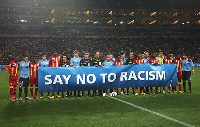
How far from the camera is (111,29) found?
57.1 meters

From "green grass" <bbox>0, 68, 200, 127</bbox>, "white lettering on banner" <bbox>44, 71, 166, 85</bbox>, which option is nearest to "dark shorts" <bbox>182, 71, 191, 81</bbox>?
"white lettering on banner" <bbox>44, 71, 166, 85</bbox>

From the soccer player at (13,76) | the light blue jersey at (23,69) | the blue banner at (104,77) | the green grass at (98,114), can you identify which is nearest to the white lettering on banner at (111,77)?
the blue banner at (104,77)

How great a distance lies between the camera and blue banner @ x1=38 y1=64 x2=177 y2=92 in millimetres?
9414

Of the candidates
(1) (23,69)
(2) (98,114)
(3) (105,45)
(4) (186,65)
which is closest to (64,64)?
(1) (23,69)

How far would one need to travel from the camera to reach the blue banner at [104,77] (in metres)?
9.41

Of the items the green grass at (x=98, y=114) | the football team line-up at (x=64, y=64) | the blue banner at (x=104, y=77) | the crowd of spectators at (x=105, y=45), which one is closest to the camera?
the green grass at (x=98, y=114)

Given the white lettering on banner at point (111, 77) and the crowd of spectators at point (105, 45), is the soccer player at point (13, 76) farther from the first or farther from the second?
the crowd of spectators at point (105, 45)

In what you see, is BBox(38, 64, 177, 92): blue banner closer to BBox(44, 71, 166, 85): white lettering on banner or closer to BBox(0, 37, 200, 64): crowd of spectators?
BBox(44, 71, 166, 85): white lettering on banner

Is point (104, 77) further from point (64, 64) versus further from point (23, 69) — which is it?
point (23, 69)

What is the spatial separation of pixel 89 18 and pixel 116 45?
11660mm

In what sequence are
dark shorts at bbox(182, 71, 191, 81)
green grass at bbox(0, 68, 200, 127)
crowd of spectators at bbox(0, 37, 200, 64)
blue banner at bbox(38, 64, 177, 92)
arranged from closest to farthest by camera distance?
green grass at bbox(0, 68, 200, 127)
blue banner at bbox(38, 64, 177, 92)
dark shorts at bbox(182, 71, 191, 81)
crowd of spectators at bbox(0, 37, 200, 64)

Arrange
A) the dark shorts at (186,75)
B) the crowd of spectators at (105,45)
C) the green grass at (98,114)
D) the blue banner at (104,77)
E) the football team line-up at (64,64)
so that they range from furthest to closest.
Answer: the crowd of spectators at (105,45) → the dark shorts at (186,75) → the football team line-up at (64,64) → the blue banner at (104,77) → the green grass at (98,114)

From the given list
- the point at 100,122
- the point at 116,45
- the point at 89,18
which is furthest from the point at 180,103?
the point at 89,18

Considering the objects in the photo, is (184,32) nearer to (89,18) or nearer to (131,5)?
(131,5)
